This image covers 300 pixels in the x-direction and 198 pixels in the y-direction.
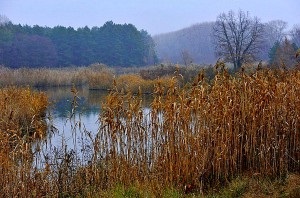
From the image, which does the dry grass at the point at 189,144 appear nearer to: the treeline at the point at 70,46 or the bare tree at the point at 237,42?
the bare tree at the point at 237,42

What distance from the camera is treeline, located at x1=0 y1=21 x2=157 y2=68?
46.2m

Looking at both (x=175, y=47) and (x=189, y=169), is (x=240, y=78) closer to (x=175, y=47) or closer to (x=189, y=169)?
(x=189, y=169)

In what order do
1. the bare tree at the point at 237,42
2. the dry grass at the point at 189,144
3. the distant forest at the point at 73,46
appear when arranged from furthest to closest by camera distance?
the distant forest at the point at 73,46, the bare tree at the point at 237,42, the dry grass at the point at 189,144

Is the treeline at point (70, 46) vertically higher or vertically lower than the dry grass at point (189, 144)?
higher

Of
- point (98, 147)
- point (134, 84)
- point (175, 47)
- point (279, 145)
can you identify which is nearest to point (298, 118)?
point (279, 145)

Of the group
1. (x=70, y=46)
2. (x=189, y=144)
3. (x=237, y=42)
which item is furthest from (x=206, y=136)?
(x=70, y=46)

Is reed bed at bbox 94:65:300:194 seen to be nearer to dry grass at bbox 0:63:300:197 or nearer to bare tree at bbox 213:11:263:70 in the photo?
dry grass at bbox 0:63:300:197

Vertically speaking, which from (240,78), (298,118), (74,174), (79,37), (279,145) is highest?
(79,37)

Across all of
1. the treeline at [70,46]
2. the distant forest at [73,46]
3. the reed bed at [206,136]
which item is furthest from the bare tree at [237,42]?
the reed bed at [206,136]

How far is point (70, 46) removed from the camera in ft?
165

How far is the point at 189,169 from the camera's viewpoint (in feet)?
15.5

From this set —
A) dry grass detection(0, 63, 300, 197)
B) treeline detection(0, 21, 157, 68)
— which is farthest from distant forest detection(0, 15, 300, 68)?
dry grass detection(0, 63, 300, 197)

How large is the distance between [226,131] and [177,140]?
585mm

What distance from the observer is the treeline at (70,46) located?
152ft
